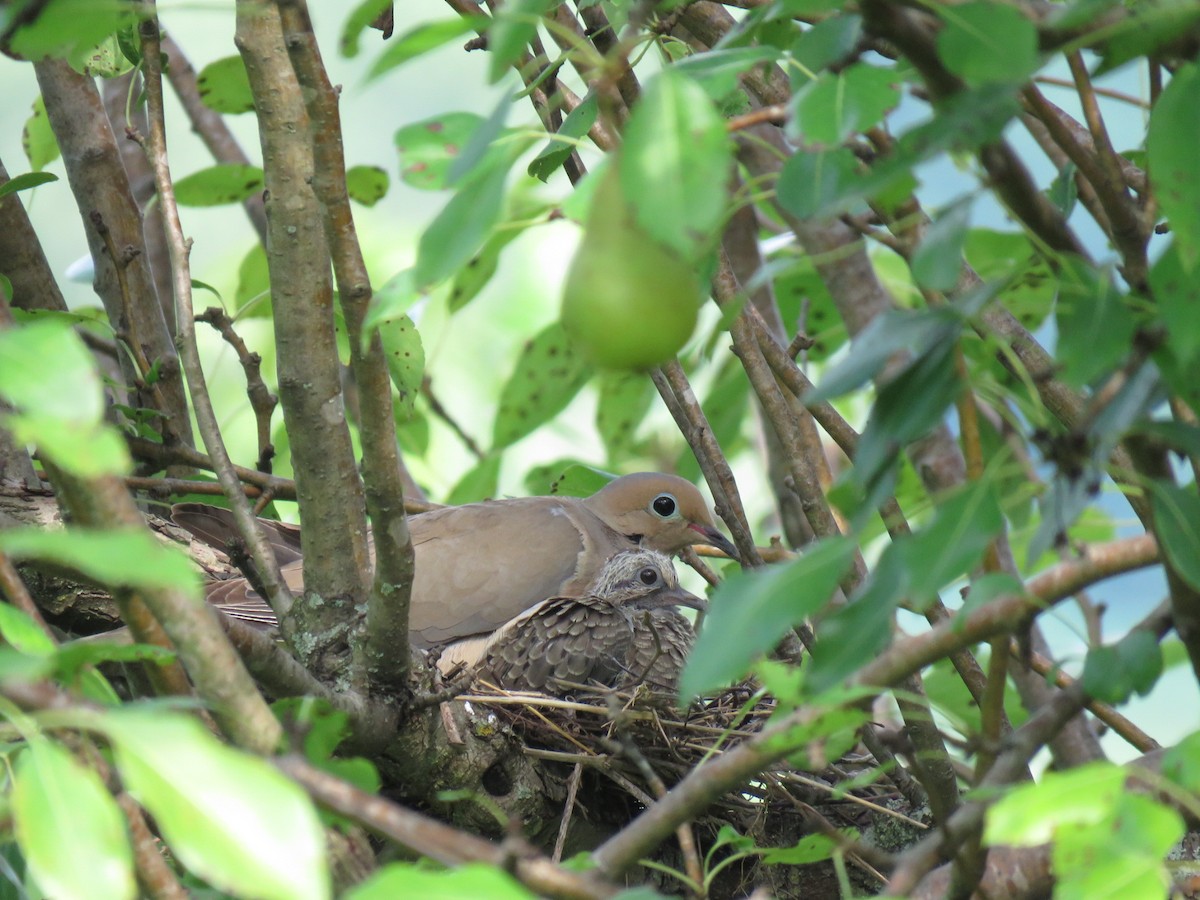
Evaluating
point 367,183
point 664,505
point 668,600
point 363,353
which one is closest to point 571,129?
point 363,353

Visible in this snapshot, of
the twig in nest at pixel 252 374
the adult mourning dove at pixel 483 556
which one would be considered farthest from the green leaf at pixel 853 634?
the adult mourning dove at pixel 483 556

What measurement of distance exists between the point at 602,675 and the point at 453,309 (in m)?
0.88

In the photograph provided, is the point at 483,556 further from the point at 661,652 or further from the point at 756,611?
the point at 756,611

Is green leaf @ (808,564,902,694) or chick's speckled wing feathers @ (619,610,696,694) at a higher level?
green leaf @ (808,564,902,694)

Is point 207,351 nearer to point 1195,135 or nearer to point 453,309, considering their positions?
point 453,309

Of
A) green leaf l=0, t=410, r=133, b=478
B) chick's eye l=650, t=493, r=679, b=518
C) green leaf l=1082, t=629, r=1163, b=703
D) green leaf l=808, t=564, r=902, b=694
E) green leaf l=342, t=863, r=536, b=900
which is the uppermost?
green leaf l=0, t=410, r=133, b=478

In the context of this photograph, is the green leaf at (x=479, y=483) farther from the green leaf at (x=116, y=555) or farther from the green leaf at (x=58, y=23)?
the green leaf at (x=116, y=555)

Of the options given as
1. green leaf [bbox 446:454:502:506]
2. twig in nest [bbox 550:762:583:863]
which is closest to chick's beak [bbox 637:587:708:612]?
green leaf [bbox 446:454:502:506]

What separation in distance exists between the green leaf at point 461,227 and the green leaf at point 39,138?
2.38m

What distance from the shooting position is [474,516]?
133 inches

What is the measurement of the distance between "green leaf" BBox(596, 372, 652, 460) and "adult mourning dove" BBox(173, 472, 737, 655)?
32 centimetres

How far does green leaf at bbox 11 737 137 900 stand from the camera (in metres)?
Result: 0.67

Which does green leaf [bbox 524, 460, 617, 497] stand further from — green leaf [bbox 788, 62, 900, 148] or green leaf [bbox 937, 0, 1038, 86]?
green leaf [bbox 937, 0, 1038, 86]

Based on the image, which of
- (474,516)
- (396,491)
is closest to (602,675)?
(474,516)
